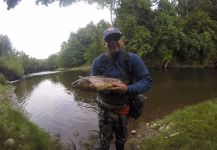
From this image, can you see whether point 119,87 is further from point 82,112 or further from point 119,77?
point 82,112

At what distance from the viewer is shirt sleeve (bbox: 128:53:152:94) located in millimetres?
4969

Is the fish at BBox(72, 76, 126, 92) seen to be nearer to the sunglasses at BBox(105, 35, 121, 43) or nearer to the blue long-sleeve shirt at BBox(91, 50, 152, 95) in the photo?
the blue long-sleeve shirt at BBox(91, 50, 152, 95)

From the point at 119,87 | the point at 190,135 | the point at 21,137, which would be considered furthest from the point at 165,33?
the point at 119,87

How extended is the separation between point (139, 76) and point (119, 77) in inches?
13.3

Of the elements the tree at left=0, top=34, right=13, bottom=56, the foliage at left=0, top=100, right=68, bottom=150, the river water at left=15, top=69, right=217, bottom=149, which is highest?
the tree at left=0, top=34, right=13, bottom=56

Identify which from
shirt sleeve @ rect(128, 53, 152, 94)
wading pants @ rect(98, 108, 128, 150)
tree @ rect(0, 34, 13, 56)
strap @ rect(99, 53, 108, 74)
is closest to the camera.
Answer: shirt sleeve @ rect(128, 53, 152, 94)

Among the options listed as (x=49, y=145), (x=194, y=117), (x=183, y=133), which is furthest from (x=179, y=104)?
(x=49, y=145)

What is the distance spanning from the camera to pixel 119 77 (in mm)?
5094

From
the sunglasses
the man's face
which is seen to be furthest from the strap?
the sunglasses

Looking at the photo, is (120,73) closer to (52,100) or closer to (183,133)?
(183,133)

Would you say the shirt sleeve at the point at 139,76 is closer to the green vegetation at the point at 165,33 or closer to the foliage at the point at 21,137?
the foliage at the point at 21,137

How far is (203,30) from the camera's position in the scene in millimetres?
49031

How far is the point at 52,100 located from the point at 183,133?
15800 mm

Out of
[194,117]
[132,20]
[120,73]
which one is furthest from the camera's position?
[132,20]
